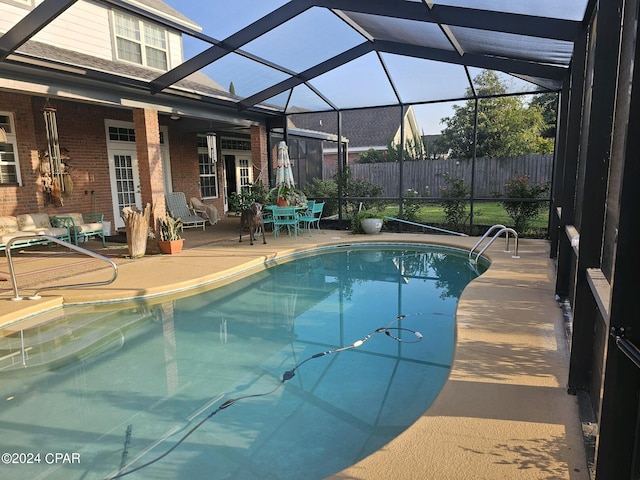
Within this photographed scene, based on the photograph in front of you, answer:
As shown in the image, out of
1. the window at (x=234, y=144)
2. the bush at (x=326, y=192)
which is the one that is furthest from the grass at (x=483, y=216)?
the window at (x=234, y=144)

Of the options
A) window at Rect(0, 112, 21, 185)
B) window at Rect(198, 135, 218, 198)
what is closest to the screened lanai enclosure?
window at Rect(198, 135, 218, 198)

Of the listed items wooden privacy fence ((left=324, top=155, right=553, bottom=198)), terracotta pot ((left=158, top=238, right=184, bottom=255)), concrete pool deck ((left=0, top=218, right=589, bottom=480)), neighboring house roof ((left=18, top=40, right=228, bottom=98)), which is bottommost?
concrete pool deck ((left=0, top=218, right=589, bottom=480))

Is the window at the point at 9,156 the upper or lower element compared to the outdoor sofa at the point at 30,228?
upper

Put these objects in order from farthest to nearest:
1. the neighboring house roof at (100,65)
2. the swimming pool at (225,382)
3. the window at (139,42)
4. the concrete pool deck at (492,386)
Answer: the window at (139,42) < the neighboring house roof at (100,65) < the swimming pool at (225,382) < the concrete pool deck at (492,386)

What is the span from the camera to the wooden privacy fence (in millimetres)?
10312

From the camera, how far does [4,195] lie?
777 centimetres

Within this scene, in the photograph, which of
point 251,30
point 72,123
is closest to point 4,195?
point 72,123

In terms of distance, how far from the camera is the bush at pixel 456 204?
989cm

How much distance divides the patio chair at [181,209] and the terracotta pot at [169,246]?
10.7ft

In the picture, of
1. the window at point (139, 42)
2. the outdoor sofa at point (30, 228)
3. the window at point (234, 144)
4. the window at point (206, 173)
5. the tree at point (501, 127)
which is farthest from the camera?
the tree at point (501, 127)

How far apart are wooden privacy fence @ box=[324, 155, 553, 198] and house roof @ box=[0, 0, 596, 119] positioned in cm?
210

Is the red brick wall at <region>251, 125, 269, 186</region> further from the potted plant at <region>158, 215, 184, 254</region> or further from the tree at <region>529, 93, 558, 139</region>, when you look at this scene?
the tree at <region>529, 93, 558, 139</region>

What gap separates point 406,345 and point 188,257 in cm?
474

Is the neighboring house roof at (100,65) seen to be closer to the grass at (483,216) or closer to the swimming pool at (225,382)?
the swimming pool at (225,382)
